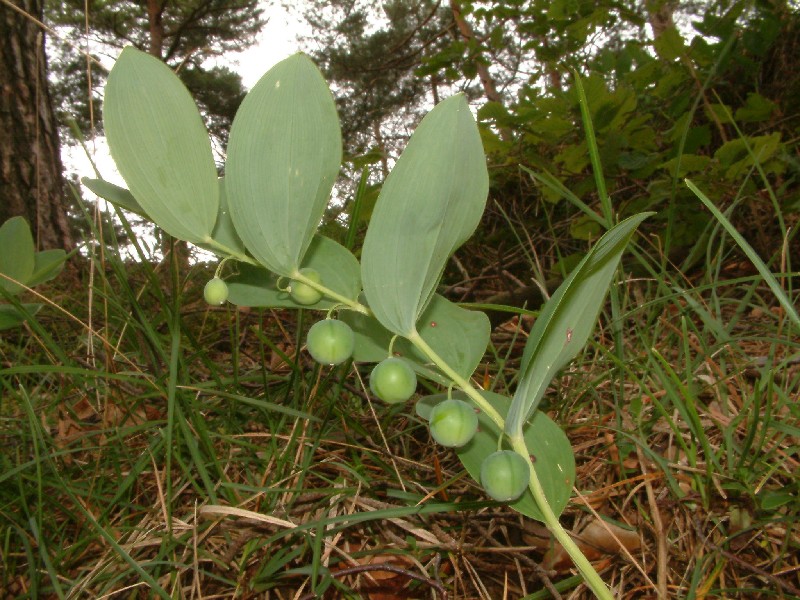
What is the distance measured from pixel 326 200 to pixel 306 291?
0.07 metres

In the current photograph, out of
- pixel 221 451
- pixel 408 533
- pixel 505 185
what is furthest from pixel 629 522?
pixel 505 185

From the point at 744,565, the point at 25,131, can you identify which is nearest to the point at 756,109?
the point at 744,565

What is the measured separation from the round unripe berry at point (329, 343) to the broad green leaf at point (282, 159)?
53 millimetres

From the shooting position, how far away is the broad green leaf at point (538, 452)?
438 mm

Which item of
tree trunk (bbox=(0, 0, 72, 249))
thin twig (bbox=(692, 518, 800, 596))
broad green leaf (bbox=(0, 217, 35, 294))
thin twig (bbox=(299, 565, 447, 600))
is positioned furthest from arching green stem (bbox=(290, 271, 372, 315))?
tree trunk (bbox=(0, 0, 72, 249))

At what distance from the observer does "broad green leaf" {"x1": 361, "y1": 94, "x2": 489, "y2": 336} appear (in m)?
0.36

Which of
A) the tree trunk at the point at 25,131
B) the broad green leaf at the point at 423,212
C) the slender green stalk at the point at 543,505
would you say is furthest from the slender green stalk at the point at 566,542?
the tree trunk at the point at 25,131

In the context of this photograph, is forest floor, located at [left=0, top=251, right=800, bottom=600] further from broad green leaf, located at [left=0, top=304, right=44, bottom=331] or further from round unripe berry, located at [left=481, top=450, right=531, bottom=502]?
round unripe berry, located at [left=481, top=450, right=531, bottom=502]

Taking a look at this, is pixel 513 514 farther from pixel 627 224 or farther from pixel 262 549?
pixel 627 224

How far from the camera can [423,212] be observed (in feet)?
1.22

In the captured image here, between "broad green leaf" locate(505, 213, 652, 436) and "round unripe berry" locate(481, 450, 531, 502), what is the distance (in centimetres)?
3

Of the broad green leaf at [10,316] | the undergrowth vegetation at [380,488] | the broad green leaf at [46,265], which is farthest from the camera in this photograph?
the broad green leaf at [46,265]

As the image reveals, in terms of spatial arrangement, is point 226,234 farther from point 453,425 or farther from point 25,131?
point 25,131

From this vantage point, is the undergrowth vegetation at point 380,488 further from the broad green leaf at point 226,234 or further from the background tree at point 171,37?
the background tree at point 171,37
